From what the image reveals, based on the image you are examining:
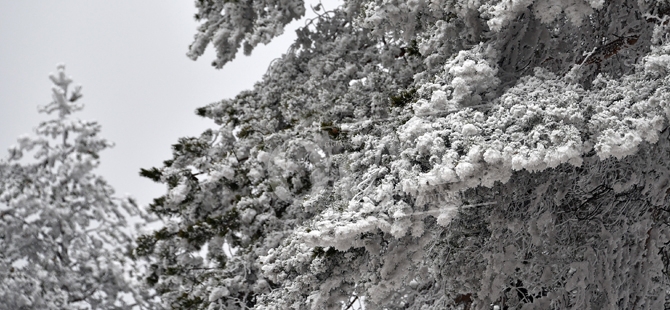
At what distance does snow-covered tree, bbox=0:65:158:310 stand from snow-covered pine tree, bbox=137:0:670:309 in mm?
6563

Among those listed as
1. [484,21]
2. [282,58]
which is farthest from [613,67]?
[282,58]

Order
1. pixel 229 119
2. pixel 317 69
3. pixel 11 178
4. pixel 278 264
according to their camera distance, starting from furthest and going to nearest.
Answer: pixel 11 178
pixel 229 119
pixel 317 69
pixel 278 264

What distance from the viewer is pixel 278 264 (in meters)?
5.44

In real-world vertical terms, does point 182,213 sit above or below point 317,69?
below

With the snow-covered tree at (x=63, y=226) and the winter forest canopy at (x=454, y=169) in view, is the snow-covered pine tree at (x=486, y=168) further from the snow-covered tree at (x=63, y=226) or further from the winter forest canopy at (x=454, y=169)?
the snow-covered tree at (x=63, y=226)

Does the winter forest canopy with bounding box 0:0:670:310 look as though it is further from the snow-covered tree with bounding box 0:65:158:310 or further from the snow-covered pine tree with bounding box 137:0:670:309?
the snow-covered tree with bounding box 0:65:158:310

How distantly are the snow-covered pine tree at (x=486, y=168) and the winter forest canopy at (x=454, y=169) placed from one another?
13mm

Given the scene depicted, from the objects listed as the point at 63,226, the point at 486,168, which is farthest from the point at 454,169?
the point at 63,226

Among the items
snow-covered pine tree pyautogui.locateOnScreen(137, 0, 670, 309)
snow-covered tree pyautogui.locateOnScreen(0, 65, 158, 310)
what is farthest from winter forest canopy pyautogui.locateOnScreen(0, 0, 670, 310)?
snow-covered tree pyautogui.locateOnScreen(0, 65, 158, 310)

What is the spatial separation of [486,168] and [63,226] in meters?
10.9

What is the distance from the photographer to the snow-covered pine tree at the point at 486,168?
447cm

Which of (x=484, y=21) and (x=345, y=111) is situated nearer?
(x=484, y=21)

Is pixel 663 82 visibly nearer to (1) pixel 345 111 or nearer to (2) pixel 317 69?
(1) pixel 345 111

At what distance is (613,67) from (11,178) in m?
10.8
